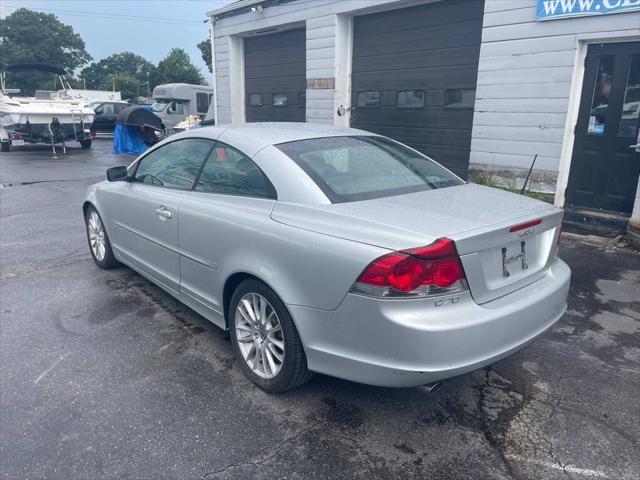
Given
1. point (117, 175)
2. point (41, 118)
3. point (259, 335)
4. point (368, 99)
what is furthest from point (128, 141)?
point (259, 335)

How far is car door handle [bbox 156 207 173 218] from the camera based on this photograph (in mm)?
3671

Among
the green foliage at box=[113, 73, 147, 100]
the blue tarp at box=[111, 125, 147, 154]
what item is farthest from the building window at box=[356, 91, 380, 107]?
the green foliage at box=[113, 73, 147, 100]

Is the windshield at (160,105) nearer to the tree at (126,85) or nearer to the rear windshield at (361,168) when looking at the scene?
the rear windshield at (361,168)

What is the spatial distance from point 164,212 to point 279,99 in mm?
8531

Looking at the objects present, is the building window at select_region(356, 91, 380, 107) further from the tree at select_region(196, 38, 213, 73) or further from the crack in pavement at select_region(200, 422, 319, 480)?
the tree at select_region(196, 38, 213, 73)

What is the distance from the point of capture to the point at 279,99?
11.7 m

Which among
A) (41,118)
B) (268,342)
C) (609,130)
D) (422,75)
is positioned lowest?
(268,342)

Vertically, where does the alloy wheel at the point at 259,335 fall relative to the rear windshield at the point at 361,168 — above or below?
below

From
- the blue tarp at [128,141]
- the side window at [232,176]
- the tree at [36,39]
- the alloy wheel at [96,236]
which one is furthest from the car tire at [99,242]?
the tree at [36,39]

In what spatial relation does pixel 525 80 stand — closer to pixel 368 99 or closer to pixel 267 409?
pixel 368 99

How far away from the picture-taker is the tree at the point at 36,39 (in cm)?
6278

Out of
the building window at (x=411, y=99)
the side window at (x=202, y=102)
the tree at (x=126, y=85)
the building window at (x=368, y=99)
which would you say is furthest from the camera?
the tree at (x=126, y=85)

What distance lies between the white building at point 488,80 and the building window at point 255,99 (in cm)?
113

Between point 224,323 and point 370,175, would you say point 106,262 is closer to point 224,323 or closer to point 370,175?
point 224,323
